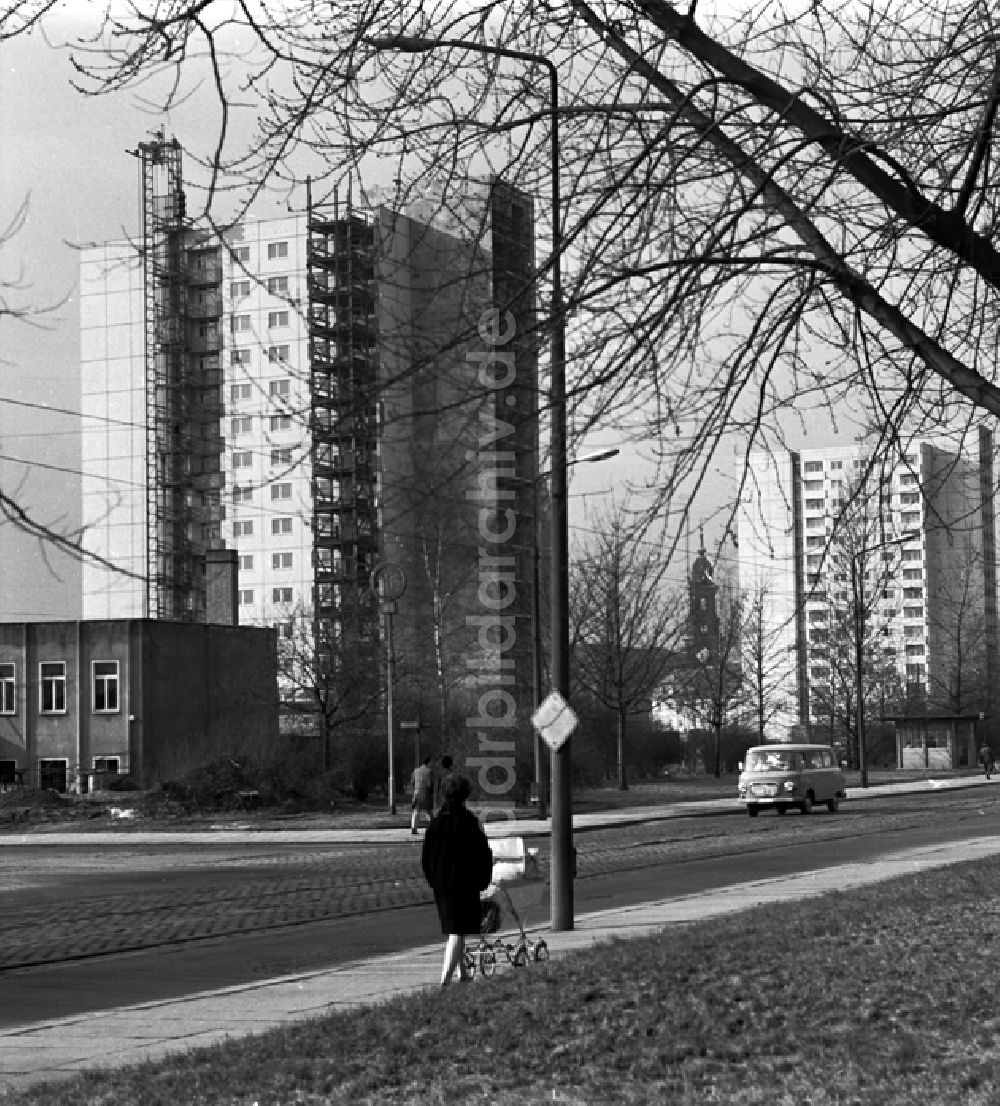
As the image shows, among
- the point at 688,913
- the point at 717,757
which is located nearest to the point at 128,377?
the point at 717,757

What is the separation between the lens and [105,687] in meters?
65.4

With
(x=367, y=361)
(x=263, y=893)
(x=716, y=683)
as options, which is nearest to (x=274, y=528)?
(x=716, y=683)

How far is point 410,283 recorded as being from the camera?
8.60 m

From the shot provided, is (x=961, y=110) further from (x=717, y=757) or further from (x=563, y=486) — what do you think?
(x=717, y=757)

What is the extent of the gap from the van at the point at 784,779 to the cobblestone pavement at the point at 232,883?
4.75 metres

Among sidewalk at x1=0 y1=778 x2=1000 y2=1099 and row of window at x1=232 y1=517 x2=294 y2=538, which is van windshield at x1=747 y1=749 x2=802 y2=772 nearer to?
sidewalk at x1=0 y1=778 x2=1000 y2=1099

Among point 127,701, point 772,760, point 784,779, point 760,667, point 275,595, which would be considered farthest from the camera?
point 275,595

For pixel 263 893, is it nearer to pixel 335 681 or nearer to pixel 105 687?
pixel 335 681

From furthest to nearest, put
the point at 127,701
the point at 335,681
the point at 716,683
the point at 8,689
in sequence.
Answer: the point at 716,683 → the point at 8,689 → the point at 127,701 → the point at 335,681

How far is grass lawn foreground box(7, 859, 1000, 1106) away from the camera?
25.4ft

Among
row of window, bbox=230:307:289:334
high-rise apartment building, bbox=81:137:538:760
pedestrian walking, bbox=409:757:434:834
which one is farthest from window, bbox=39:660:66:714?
row of window, bbox=230:307:289:334

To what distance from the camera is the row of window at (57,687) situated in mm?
65312

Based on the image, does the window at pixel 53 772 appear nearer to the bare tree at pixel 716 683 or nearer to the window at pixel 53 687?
the window at pixel 53 687

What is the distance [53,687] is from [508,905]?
54.6 meters
